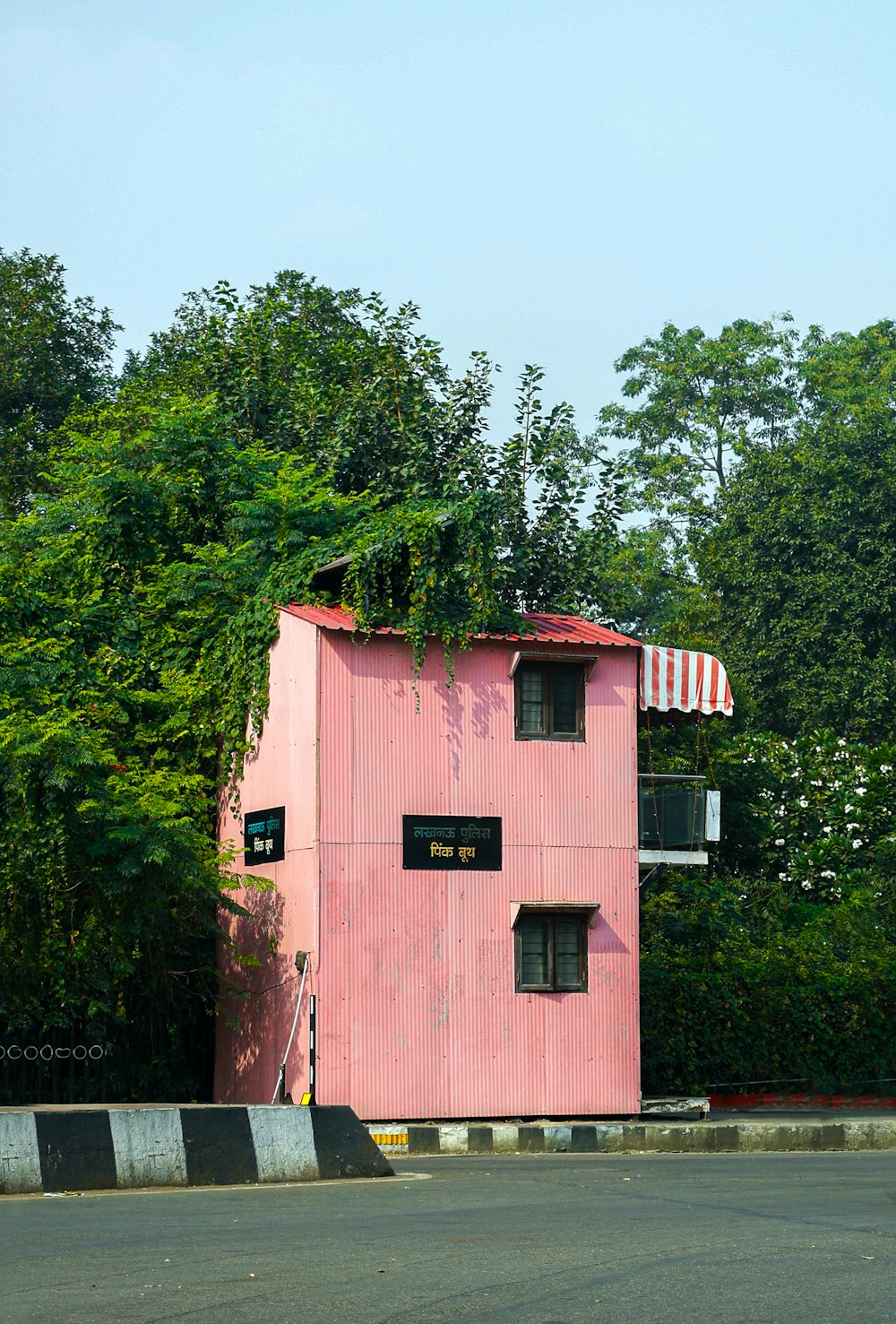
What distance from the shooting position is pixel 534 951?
20391 mm

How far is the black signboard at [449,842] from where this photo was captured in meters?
19.9

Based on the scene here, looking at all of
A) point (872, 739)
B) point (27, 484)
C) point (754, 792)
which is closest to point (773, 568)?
point (872, 739)

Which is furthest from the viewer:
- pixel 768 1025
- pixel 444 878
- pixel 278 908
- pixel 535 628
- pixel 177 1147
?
pixel 768 1025

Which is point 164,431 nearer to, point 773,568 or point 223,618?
point 223,618

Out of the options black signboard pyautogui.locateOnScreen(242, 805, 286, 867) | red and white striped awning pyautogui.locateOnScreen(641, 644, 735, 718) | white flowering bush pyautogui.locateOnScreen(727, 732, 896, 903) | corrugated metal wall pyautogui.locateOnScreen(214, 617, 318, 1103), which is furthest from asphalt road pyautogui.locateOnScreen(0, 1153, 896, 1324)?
white flowering bush pyautogui.locateOnScreen(727, 732, 896, 903)

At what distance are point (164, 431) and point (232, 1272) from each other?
17.4 meters

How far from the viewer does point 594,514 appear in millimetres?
28297

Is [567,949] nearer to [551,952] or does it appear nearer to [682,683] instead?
[551,952]

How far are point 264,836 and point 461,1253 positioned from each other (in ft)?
40.5

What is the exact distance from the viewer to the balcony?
851 inches

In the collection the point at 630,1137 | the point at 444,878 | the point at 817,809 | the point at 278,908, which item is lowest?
the point at 630,1137

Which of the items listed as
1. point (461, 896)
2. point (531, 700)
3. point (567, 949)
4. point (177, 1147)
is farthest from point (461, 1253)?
point (531, 700)

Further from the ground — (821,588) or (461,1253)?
(821,588)

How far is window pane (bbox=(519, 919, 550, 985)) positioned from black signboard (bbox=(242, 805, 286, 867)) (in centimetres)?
303
